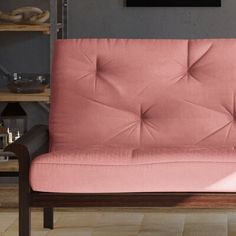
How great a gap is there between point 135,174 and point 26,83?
179cm

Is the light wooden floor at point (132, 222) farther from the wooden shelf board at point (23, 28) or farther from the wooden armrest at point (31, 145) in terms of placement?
the wooden shelf board at point (23, 28)

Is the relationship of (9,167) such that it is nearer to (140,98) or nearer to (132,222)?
(132,222)

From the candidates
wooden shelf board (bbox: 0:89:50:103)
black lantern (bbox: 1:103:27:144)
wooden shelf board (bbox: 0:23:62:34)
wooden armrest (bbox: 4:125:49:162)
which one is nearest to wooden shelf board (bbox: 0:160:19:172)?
black lantern (bbox: 1:103:27:144)

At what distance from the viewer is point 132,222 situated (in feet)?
12.5

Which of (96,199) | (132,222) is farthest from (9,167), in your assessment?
(96,199)

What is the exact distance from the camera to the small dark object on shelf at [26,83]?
4.57 meters

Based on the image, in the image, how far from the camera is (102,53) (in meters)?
3.61

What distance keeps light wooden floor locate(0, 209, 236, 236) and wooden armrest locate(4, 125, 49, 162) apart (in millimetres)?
496

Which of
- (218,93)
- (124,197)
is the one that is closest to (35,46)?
(218,93)

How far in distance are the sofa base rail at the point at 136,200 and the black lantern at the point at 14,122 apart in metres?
1.70

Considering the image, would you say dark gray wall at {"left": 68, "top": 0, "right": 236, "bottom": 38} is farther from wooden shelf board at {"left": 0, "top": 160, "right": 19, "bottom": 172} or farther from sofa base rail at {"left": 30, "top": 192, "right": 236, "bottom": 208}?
sofa base rail at {"left": 30, "top": 192, "right": 236, "bottom": 208}

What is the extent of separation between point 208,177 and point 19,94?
190 centimetres

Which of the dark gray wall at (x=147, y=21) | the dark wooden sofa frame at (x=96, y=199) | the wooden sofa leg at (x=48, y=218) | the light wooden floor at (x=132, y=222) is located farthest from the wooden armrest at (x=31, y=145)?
the dark gray wall at (x=147, y=21)

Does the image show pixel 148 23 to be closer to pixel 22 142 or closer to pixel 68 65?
pixel 68 65
